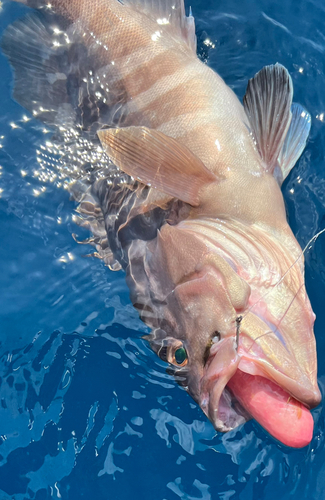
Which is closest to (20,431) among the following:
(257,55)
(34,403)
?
(34,403)

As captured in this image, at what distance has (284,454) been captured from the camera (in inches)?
123

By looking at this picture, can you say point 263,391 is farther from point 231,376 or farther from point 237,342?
point 237,342

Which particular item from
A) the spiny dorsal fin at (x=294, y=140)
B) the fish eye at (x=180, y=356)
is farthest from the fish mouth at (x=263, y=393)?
the spiny dorsal fin at (x=294, y=140)

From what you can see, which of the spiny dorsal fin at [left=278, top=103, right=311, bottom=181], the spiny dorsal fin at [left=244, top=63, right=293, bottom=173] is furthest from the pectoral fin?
the spiny dorsal fin at [left=278, top=103, right=311, bottom=181]

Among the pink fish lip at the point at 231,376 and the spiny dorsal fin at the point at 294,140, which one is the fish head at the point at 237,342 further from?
the spiny dorsal fin at the point at 294,140

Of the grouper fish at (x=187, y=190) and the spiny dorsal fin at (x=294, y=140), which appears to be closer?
the grouper fish at (x=187, y=190)

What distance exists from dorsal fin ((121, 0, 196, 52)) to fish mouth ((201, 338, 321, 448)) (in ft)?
7.94

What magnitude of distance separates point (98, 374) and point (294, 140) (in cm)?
226

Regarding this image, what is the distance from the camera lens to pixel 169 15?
3.43 meters

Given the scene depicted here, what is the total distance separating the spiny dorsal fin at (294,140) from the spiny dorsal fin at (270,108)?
22 cm

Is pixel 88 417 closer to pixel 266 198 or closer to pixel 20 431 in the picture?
pixel 20 431

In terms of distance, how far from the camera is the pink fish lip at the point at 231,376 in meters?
2.03

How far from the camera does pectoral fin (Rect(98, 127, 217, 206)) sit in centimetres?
253

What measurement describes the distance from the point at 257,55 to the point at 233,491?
359cm
